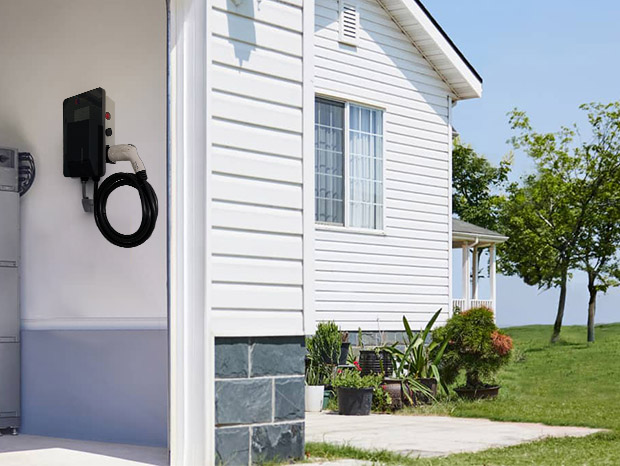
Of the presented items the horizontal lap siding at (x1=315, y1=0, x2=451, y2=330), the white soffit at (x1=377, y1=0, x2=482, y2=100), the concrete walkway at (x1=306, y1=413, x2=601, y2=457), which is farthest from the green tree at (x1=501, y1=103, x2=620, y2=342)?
the concrete walkway at (x1=306, y1=413, x2=601, y2=457)

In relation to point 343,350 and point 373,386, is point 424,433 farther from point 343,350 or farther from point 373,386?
point 343,350

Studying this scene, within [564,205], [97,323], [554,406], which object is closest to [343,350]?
[554,406]

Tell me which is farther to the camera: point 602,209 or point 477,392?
point 602,209

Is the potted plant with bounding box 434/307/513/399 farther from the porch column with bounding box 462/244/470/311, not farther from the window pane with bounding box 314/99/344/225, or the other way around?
the porch column with bounding box 462/244/470/311

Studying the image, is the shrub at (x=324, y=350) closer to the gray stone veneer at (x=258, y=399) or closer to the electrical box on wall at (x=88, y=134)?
the electrical box on wall at (x=88, y=134)

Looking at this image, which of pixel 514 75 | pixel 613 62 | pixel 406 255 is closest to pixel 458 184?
pixel 514 75

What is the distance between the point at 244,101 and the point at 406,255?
7185 mm

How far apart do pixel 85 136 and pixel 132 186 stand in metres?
0.47

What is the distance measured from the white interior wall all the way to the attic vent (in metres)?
5.37

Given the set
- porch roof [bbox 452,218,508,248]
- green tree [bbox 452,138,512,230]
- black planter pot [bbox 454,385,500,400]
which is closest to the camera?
black planter pot [bbox 454,385,500,400]

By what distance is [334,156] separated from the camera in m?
10.6

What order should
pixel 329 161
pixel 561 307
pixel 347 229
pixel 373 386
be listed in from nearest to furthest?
pixel 373 386
pixel 329 161
pixel 347 229
pixel 561 307

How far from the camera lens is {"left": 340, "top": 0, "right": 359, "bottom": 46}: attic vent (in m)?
10.8

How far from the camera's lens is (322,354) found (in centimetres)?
946
